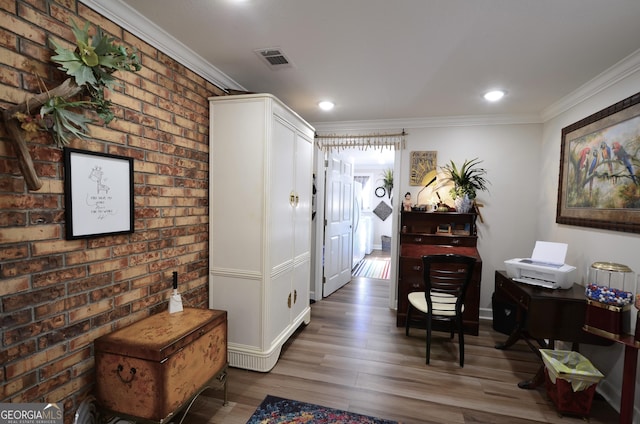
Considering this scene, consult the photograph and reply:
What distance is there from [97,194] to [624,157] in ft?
11.5

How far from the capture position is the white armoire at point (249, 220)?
7.54 ft

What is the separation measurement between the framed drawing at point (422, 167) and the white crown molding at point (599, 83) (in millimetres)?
1265

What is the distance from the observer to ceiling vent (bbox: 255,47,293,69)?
2.10 m

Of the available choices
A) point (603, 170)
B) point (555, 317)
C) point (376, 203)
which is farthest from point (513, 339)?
point (376, 203)

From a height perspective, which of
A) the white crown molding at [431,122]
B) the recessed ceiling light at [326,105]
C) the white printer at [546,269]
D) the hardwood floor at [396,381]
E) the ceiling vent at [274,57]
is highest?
the ceiling vent at [274,57]

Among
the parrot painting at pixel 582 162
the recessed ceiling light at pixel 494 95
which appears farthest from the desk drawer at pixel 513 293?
the recessed ceiling light at pixel 494 95

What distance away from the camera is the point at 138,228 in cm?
182

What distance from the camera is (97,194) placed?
156cm

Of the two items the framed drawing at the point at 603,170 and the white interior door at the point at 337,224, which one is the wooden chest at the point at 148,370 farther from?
the framed drawing at the point at 603,170

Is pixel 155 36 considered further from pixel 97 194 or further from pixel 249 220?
pixel 249 220

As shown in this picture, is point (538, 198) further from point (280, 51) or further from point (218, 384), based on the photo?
point (218, 384)

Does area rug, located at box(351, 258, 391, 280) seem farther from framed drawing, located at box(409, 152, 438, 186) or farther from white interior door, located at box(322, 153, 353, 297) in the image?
framed drawing, located at box(409, 152, 438, 186)

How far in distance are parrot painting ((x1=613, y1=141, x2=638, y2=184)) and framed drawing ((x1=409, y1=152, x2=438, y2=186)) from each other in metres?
1.69

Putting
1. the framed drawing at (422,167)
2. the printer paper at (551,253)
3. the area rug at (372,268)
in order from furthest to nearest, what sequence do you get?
the area rug at (372,268)
the framed drawing at (422,167)
the printer paper at (551,253)
